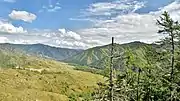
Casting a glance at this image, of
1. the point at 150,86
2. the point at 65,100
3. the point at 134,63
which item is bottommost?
the point at 65,100

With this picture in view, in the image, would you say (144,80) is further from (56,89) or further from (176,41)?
(56,89)

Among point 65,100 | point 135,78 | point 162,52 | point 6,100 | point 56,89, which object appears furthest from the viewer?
point 56,89

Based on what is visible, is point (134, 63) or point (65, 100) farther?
point (65, 100)

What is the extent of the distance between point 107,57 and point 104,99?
3262mm

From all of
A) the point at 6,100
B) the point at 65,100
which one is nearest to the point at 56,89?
the point at 65,100

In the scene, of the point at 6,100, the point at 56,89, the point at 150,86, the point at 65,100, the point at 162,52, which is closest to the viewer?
the point at 162,52

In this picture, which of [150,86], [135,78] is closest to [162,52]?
[150,86]

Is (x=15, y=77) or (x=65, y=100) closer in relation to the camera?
(x=65, y=100)

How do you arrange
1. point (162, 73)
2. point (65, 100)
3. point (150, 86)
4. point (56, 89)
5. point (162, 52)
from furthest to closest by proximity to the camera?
1. point (56, 89)
2. point (65, 100)
3. point (150, 86)
4. point (162, 73)
5. point (162, 52)

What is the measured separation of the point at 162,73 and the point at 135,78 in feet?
56.0

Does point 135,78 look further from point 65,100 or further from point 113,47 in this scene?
point 65,100

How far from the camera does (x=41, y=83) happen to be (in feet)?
555

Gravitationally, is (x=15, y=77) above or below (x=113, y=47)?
below

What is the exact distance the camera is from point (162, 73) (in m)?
31.2
